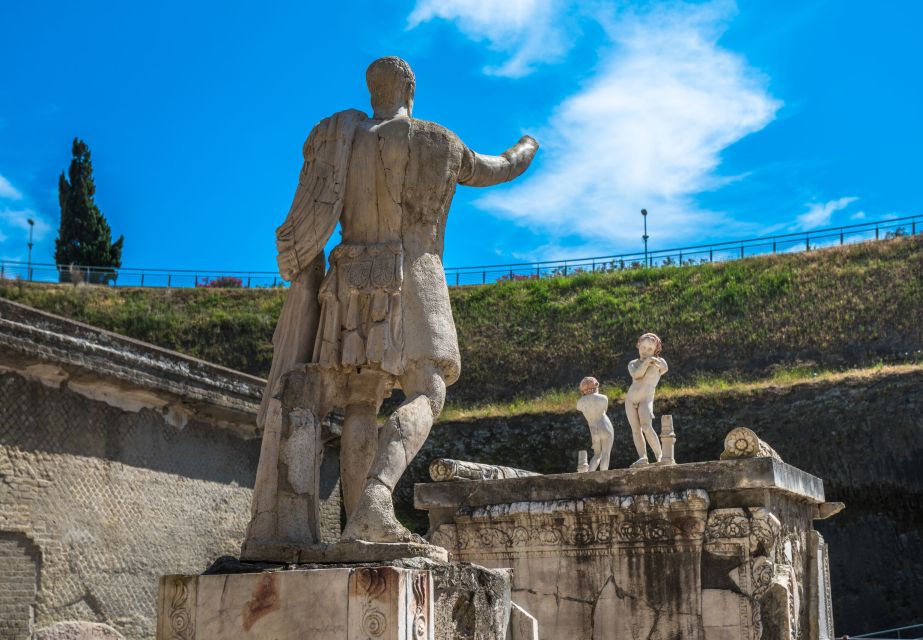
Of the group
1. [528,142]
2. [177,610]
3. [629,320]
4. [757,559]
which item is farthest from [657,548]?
[629,320]

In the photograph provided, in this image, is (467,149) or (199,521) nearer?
(467,149)

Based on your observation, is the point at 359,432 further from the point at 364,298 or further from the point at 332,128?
the point at 332,128

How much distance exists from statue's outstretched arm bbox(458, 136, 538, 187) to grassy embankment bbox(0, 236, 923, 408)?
66.6 ft

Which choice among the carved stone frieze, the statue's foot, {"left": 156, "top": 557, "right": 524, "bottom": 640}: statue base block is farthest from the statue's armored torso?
the carved stone frieze

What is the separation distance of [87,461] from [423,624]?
27.9 ft

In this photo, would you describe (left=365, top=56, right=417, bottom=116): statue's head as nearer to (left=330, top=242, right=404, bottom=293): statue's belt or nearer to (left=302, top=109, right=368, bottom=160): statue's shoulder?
(left=302, top=109, right=368, bottom=160): statue's shoulder

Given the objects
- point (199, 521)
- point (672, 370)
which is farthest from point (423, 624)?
point (672, 370)

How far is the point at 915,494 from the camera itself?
20719 millimetres

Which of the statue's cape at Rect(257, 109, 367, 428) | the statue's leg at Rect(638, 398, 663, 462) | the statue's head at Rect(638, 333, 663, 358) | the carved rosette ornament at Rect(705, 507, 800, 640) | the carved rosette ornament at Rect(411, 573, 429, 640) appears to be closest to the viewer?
the carved rosette ornament at Rect(411, 573, 429, 640)

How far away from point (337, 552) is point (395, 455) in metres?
0.54

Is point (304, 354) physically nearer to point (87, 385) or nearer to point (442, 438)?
point (87, 385)

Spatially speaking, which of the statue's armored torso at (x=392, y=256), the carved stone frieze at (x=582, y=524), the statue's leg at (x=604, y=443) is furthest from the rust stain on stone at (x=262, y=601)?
the statue's leg at (x=604, y=443)

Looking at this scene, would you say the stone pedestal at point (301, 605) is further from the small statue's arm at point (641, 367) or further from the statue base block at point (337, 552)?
the small statue's arm at point (641, 367)

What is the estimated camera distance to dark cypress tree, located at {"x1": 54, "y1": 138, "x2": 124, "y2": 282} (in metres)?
39.7
